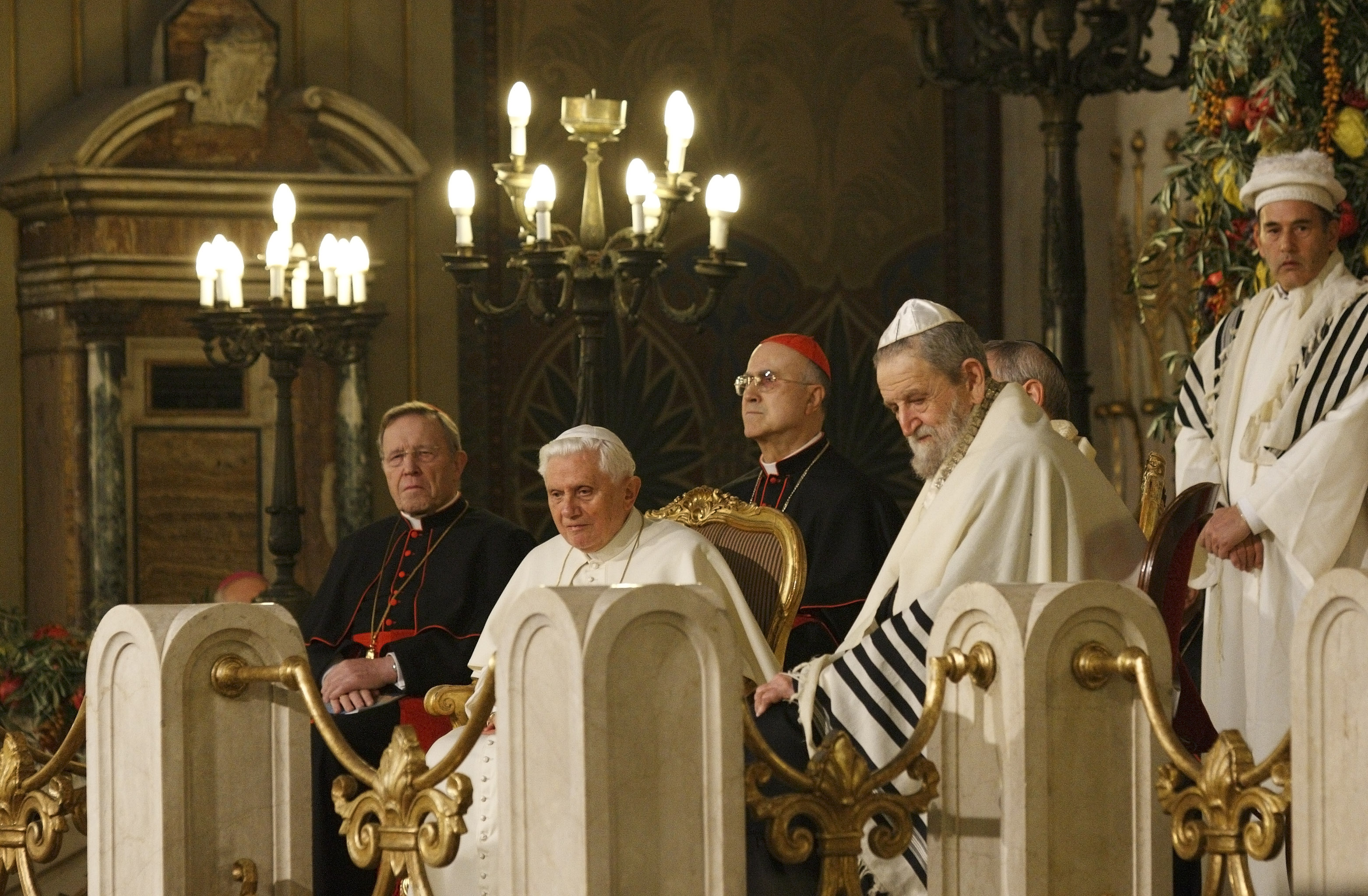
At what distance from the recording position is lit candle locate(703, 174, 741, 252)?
19.7 feet

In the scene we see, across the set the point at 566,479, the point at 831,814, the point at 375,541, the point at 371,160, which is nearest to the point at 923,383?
the point at 566,479

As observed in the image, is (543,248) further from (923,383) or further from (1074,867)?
(1074,867)

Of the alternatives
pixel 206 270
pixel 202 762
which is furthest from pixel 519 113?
pixel 202 762

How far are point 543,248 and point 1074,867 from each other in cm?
302

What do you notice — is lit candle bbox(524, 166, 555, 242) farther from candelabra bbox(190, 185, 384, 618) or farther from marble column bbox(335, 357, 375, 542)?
marble column bbox(335, 357, 375, 542)

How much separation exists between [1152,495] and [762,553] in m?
1.43

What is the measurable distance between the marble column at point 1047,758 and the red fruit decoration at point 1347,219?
7.45ft

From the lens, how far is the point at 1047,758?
332cm

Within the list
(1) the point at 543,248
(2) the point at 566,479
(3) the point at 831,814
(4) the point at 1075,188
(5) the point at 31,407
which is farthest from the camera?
(5) the point at 31,407

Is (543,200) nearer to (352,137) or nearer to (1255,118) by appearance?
(1255,118)

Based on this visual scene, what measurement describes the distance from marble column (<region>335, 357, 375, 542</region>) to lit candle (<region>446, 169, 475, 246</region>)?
337 centimetres

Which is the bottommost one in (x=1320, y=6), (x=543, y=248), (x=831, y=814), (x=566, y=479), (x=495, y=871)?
(x=495, y=871)

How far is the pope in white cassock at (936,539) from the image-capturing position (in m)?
3.91

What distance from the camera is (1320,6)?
5445mm
